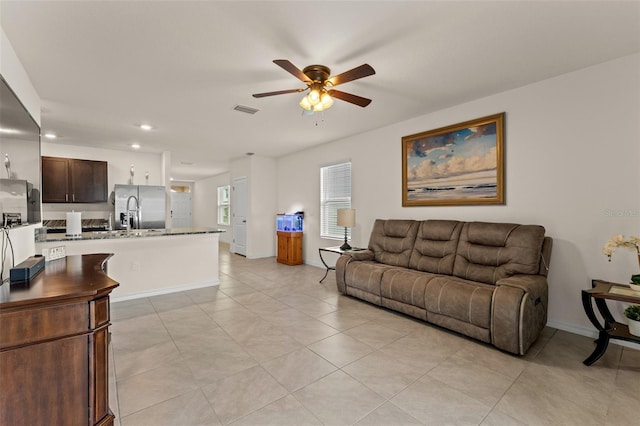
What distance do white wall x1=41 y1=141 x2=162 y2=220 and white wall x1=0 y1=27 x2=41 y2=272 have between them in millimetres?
3326

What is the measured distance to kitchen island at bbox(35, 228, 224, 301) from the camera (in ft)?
12.6

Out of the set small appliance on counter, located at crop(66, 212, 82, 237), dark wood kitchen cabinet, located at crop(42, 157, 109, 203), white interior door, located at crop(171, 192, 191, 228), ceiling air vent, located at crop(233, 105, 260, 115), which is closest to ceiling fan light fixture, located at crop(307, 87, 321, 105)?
ceiling air vent, located at crop(233, 105, 260, 115)

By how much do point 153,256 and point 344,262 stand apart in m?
2.80

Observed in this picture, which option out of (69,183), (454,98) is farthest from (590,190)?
(69,183)

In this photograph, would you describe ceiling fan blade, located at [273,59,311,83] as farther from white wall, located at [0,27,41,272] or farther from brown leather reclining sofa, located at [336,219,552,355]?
brown leather reclining sofa, located at [336,219,552,355]

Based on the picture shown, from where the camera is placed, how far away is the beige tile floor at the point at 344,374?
5.83 ft

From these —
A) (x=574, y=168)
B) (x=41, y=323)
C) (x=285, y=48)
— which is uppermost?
(x=285, y=48)

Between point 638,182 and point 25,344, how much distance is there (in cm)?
444

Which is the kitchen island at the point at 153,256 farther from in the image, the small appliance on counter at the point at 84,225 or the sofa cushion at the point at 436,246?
the sofa cushion at the point at 436,246

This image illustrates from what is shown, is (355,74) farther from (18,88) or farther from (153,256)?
(153,256)

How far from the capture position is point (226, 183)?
395 inches

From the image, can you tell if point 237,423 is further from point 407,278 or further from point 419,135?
point 419,135

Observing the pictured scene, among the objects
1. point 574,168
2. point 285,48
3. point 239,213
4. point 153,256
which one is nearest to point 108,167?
point 239,213

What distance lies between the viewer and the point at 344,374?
2199mm
